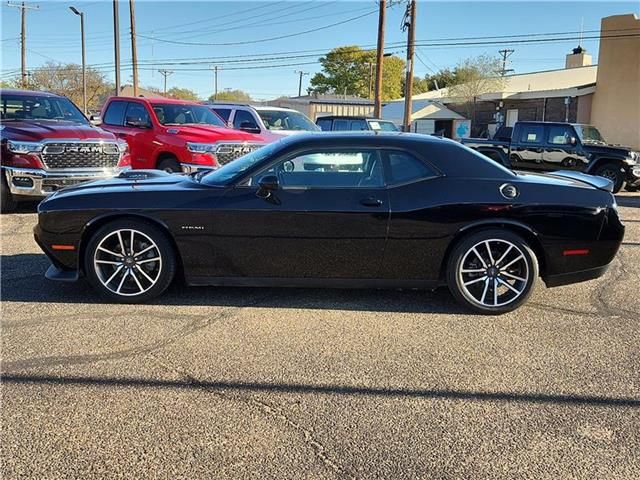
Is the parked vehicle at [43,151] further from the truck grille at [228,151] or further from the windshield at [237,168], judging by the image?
the windshield at [237,168]

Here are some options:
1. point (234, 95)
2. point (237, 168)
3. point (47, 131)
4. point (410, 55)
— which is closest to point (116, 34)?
point (410, 55)

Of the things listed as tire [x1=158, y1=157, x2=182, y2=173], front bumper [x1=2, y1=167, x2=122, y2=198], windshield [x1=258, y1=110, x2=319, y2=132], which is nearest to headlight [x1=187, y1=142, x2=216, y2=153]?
tire [x1=158, y1=157, x2=182, y2=173]

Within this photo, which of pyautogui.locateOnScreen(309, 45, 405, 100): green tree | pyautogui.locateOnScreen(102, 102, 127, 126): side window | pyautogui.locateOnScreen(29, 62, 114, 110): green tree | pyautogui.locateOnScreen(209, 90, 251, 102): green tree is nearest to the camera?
pyautogui.locateOnScreen(102, 102, 127, 126): side window

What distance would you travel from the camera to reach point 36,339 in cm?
402

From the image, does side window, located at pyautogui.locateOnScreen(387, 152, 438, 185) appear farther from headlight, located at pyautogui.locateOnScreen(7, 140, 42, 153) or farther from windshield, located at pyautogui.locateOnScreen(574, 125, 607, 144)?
windshield, located at pyautogui.locateOnScreen(574, 125, 607, 144)

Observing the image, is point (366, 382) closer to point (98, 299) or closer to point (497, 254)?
point (497, 254)

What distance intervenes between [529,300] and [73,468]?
3.88 meters

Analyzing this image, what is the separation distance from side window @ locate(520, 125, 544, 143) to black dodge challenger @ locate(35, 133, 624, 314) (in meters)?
9.52

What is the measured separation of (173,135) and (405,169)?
6793mm

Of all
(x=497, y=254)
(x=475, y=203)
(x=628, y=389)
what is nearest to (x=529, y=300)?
(x=497, y=254)

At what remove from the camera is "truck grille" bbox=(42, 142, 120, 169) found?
340 inches

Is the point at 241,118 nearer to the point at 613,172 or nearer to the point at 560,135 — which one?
the point at 560,135

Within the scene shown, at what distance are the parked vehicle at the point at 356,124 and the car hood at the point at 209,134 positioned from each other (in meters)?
6.55

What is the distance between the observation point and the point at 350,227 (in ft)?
15.1
